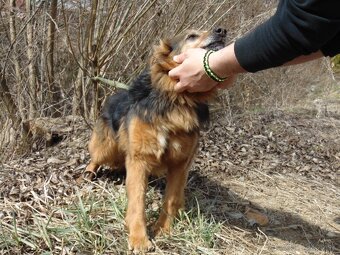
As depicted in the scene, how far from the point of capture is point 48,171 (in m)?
4.19

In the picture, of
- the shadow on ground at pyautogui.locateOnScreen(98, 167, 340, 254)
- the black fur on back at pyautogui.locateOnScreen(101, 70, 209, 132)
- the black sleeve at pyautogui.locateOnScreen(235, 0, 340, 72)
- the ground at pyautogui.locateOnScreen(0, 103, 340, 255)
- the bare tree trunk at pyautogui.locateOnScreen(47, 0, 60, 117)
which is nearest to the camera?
the black sleeve at pyautogui.locateOnScreen(235, 0, 340, 72)

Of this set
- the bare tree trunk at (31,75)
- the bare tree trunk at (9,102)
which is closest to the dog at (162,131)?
the bare tree trunk at (31,75)

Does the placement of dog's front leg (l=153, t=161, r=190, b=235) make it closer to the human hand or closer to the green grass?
the green grass

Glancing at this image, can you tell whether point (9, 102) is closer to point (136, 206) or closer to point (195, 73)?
point (136, 206)

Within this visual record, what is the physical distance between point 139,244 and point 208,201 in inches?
43.2

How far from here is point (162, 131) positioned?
322 centimetres

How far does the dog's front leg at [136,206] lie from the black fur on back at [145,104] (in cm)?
37

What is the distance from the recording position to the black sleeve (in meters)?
1.89

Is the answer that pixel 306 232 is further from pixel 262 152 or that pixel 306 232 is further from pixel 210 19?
pixel 210 19

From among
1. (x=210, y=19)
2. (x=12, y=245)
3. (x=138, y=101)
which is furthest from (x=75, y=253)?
(x=210, y=19)

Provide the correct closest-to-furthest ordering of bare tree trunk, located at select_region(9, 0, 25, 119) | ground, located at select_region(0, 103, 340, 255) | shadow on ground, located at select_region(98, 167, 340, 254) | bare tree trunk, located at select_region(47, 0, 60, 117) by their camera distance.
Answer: ground, located at select_region(0, 103, 340, 255) < shadow on ground, located at select_region(98, 167, 340, 254) < bare tree trunk, located at select_region(47, 0, 60, 117) < bare tree trunk, located at select_region(9, 0, 25, 119)

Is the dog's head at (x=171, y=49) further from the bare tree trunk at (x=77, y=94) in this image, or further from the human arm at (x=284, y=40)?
the bare tree trunk at (x=77, y=94)

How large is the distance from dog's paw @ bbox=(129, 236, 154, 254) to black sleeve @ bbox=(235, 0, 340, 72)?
147 centimetres

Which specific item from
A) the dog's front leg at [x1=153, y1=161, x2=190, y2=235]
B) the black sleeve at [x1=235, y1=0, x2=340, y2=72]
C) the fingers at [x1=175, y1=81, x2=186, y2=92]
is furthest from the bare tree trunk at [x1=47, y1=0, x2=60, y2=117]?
the black sleeve at [x1=235, y1=0, x2=340, y2=72]
